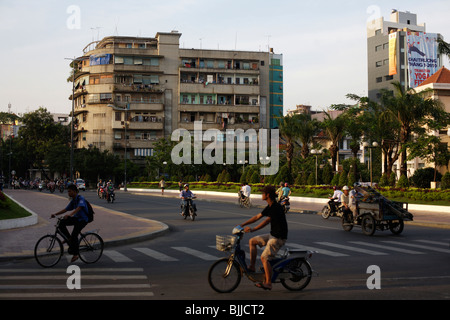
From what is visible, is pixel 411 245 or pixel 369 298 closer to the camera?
pixel 369 298

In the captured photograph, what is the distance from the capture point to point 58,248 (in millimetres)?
11281

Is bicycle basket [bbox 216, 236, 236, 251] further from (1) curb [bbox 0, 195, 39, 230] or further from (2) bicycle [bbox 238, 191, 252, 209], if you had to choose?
(2) bicycle [bbox 238, 191, 252, 209]

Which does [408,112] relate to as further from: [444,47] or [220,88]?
[220,88]

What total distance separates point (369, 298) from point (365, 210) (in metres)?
11.0

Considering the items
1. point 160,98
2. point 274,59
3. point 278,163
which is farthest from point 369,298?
point 274,59

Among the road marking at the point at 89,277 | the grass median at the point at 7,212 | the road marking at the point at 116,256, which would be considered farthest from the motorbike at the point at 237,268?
the grass median at the point at 7,212

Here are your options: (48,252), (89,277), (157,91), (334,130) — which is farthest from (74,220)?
(157,91)

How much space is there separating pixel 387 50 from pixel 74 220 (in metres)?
101

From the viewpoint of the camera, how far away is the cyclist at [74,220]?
1128cm

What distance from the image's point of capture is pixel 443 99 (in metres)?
50.2

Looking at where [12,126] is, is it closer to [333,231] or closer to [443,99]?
[443,99]

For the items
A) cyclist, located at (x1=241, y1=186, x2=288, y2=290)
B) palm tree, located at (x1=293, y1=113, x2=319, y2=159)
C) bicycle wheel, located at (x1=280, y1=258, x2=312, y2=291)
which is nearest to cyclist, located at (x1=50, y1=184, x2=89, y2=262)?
cyclist, located at (x1=241, y1=186, x2=288, y2=290)

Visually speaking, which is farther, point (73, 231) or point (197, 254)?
point (197, 254)

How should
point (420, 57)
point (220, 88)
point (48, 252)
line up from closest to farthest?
point (48, 252), point (220, 88), point (420, 57)
